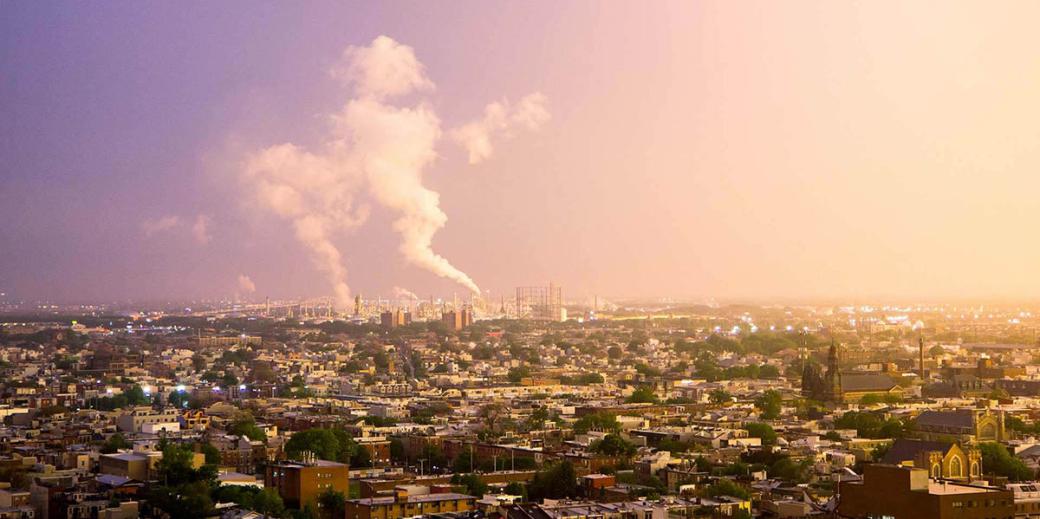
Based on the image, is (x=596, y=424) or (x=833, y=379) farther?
(x=833, y=379)

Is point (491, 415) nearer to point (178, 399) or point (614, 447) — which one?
point (178, 399)

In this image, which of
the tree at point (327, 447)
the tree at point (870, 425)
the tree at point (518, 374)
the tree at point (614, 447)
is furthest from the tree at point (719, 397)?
the tree at point (327, 447)

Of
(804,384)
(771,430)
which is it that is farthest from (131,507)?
(804,384)

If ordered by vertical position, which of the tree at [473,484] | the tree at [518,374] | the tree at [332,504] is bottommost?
the tree at [332,504]

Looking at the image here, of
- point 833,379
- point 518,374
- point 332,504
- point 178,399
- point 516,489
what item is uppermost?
point 833,379

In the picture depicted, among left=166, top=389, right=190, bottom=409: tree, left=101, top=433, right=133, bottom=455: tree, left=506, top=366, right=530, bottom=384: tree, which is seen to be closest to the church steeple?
left=506, top=366, right=530, bottom=384: tree

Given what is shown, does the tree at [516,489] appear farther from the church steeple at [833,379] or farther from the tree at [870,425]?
the church steeple at [833,379]

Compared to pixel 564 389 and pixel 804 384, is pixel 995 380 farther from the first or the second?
pixel 564 389

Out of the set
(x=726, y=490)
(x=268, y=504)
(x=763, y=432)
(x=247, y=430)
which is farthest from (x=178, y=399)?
(x=726, y=490)

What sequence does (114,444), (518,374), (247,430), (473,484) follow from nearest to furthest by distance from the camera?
(473,484)
(114,444)
(247,430)
(518,374)
